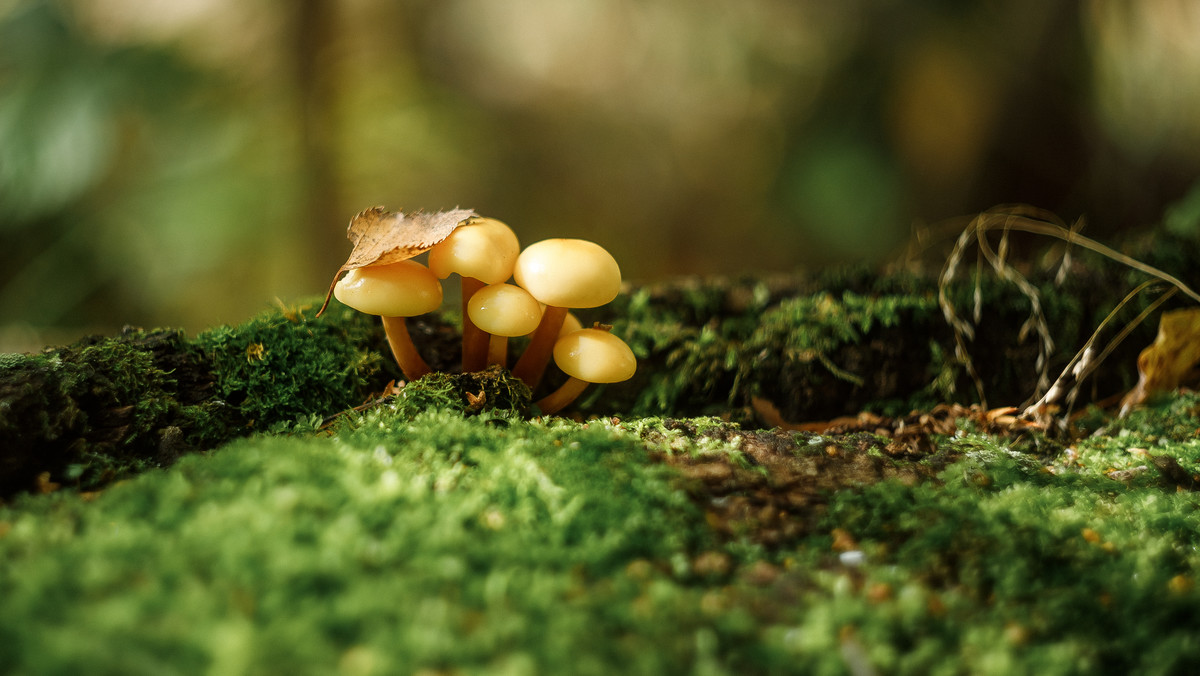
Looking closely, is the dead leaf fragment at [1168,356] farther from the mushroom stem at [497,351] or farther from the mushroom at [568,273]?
the mushroom stem at [497,351]

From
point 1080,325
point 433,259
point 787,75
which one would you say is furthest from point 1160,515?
point 787,75

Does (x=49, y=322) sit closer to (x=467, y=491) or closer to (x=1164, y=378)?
(x=467, y=491)

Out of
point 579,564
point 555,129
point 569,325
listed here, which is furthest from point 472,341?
point 555,129

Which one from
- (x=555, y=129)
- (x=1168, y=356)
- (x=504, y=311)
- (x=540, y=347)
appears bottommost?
(x=1168, y=356)

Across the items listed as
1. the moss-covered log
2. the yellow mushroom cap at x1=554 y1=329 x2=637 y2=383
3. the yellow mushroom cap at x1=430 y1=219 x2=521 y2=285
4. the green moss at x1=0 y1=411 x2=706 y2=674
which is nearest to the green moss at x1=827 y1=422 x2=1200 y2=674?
the green moss at x1=0 y1=411 x2=706 y2=674

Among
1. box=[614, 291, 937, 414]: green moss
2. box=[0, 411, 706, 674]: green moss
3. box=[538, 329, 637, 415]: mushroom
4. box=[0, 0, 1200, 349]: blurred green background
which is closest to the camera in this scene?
box=[0, 411, 706, 674]: green moss

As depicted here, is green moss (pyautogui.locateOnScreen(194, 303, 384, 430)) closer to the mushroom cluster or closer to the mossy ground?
the mushroom cluster

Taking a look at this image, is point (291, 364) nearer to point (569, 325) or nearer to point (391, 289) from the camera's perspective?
point (391, 289)
